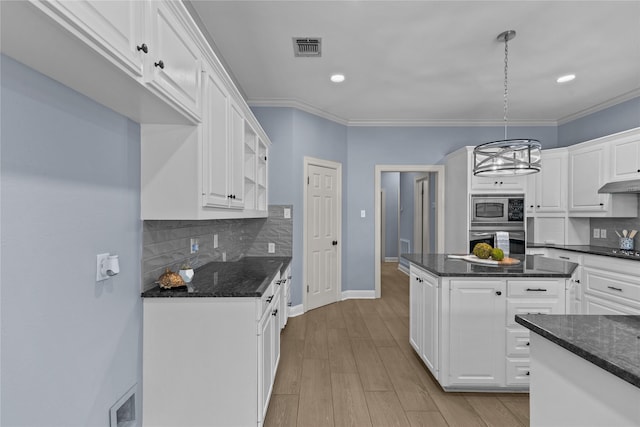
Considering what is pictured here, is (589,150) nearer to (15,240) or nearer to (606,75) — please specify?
(606,75)

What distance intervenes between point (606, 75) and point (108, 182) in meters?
4.84

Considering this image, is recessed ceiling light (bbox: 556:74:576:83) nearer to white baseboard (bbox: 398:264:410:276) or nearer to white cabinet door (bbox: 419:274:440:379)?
white cabinet door (bbox: 419:274:440:379)

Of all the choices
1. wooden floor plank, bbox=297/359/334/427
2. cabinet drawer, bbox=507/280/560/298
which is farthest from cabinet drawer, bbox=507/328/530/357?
wooden floor plank, bbox=297/359/334/427

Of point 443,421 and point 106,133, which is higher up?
point 106,133

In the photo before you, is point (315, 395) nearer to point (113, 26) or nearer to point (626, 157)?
point (113, 26)

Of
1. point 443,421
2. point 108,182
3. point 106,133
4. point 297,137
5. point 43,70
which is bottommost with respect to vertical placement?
point 443,421

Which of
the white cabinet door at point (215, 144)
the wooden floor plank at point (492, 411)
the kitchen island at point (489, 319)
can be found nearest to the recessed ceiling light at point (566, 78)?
the kitchen island at point (489, 319)

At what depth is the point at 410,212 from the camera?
306 inches

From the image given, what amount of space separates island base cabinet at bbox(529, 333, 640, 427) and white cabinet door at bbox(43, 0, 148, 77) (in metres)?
1.73

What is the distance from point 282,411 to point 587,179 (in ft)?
14.7

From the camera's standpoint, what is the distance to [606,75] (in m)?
3.42

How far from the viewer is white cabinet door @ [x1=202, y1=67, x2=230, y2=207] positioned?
1.77 m

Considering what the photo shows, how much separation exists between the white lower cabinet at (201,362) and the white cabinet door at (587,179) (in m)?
4.42

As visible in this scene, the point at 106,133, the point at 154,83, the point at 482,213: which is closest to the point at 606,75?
the point at 482,213
